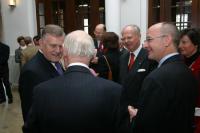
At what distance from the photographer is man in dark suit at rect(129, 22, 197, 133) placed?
1.92 m

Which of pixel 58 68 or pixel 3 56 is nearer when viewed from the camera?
pixel 58 68

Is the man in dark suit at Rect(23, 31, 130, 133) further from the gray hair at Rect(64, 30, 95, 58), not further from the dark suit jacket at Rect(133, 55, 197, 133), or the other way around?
the dark suit jacket at Rect(133, 55, 197, 133)

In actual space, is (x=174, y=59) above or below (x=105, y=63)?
above

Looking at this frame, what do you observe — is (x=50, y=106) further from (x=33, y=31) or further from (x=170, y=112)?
(x=33, y=31)

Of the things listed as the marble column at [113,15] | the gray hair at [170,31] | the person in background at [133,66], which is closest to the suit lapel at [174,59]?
the gray hair at [170,31]

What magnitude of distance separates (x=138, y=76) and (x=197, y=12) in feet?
10.9

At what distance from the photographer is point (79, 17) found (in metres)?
7.74

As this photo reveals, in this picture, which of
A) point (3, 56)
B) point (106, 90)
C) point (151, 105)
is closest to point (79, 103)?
point (106, 90)

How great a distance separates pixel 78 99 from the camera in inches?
61.5

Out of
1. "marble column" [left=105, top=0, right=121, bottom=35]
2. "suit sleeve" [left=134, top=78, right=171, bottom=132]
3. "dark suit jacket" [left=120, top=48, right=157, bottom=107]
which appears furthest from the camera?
"marble column" [left=105, top=0, right=121, bottom=35]

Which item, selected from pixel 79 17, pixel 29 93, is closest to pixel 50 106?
pixel 29 93

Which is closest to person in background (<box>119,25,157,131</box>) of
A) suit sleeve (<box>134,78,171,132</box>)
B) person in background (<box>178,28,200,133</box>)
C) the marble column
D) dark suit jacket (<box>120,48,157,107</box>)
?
dark suit jacket (<box>120,48,157,107</box>)

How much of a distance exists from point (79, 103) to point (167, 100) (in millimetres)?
641

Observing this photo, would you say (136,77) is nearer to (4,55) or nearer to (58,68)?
(58,68)
